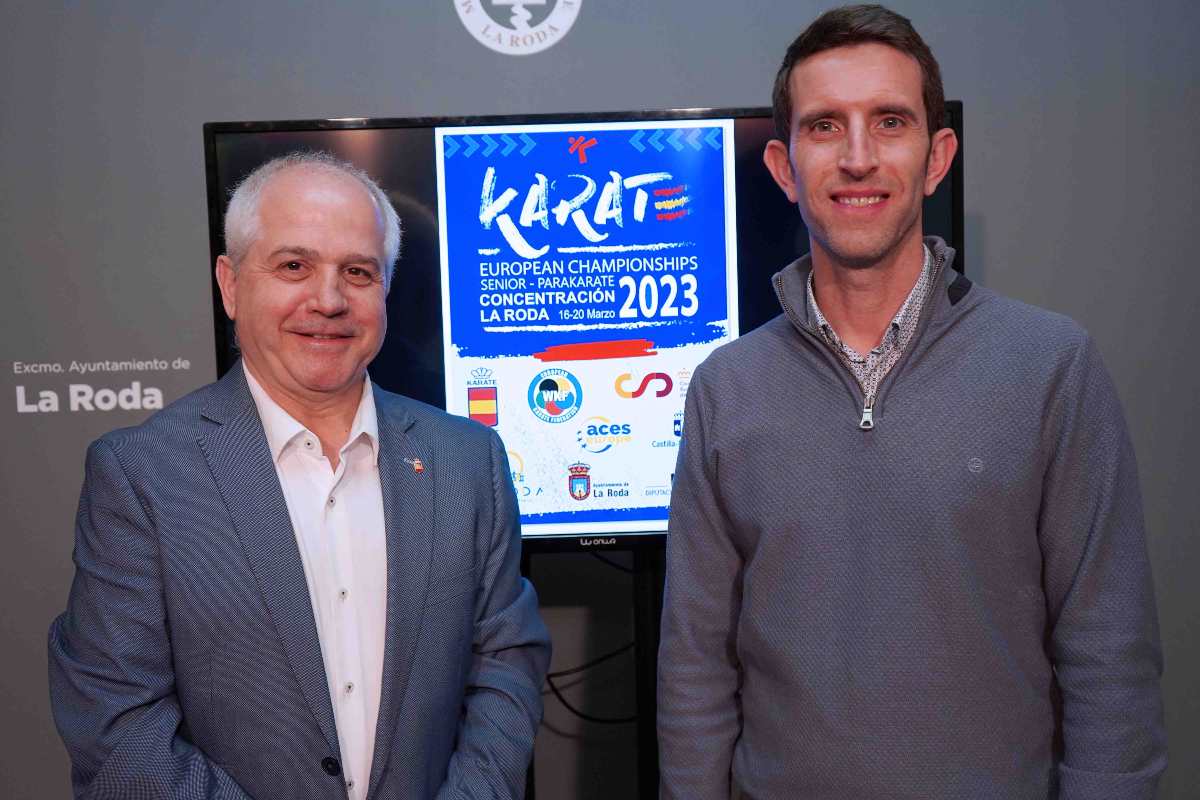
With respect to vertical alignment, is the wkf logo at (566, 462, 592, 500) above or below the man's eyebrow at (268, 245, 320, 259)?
below

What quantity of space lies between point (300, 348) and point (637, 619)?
1.13 metres

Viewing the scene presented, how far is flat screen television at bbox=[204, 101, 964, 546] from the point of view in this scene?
7.52 feet

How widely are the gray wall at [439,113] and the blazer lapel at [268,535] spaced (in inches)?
49.2

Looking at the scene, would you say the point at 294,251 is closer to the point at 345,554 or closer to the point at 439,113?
the point at 345,554

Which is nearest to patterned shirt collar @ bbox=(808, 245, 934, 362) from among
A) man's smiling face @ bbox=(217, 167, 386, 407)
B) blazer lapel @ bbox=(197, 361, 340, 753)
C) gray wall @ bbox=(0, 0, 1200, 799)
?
man's smiling face @ bbox=(217, 167, 386, 407)

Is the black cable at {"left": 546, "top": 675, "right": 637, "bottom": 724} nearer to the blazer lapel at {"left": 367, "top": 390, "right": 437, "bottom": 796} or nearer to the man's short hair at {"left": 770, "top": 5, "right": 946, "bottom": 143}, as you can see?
the blazer lapel at {"left": 367, "top": 390, "right": 437, "bottom": 796}

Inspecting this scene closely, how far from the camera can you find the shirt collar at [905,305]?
1484 millimetres

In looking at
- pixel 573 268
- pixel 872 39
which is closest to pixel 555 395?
pixel 573 268

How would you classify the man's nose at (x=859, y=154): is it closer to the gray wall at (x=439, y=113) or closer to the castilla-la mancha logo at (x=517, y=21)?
the gray wall at (x=439, y=113)

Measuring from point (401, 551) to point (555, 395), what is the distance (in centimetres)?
81

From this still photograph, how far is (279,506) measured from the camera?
1.54 m

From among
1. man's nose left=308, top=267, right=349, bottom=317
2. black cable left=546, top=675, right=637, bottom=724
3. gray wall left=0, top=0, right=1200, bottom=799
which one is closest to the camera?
man's nose left=308, top=267, right=349, bottom=317

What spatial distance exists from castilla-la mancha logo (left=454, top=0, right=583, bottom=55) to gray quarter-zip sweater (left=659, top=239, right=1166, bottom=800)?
1527 millimetres

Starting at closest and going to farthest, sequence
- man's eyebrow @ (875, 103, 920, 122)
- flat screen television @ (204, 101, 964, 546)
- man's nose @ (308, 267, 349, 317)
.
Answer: man's eyebrow @ (875, 103, 920, 122) < man's nose @ (308, 267, 349, 317) < flat screen television @ (204, 101, 964, 546)
